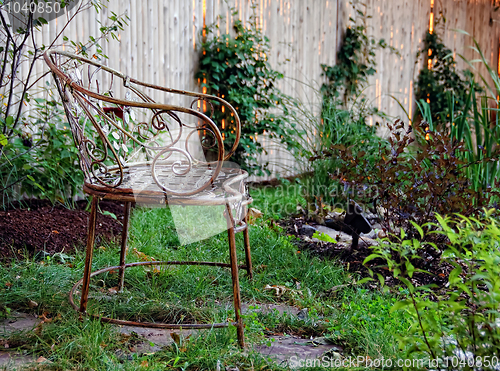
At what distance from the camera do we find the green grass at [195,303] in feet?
4.85

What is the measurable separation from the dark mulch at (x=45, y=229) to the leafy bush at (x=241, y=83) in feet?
5.54

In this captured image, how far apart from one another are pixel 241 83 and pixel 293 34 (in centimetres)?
133

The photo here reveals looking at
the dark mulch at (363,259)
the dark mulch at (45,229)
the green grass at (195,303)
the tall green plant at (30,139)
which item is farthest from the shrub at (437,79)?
the dark mulch at (45,229)

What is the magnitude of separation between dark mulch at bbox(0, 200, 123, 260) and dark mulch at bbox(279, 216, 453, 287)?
3.96 feet

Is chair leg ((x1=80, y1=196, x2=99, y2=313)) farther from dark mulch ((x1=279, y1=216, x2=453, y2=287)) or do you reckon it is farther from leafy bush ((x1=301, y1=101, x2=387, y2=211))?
leafy bush ((x1=301, y1=101, x2=387, y2=211))

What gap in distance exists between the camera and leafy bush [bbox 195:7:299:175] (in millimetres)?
4301

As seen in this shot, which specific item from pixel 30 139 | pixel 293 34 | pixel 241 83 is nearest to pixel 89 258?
pixel 30 139

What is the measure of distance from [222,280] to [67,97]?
1.13m

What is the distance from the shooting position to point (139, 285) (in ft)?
6.78

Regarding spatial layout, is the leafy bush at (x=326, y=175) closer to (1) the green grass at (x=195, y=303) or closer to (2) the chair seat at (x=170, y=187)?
(1) the green grass at (x=195, y=303)

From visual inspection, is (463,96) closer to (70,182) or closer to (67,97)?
(70,182)

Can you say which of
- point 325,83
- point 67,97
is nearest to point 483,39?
point 325,83

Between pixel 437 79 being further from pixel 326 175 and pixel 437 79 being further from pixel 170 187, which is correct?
pixel 170 187

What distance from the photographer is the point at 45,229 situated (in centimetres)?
259
